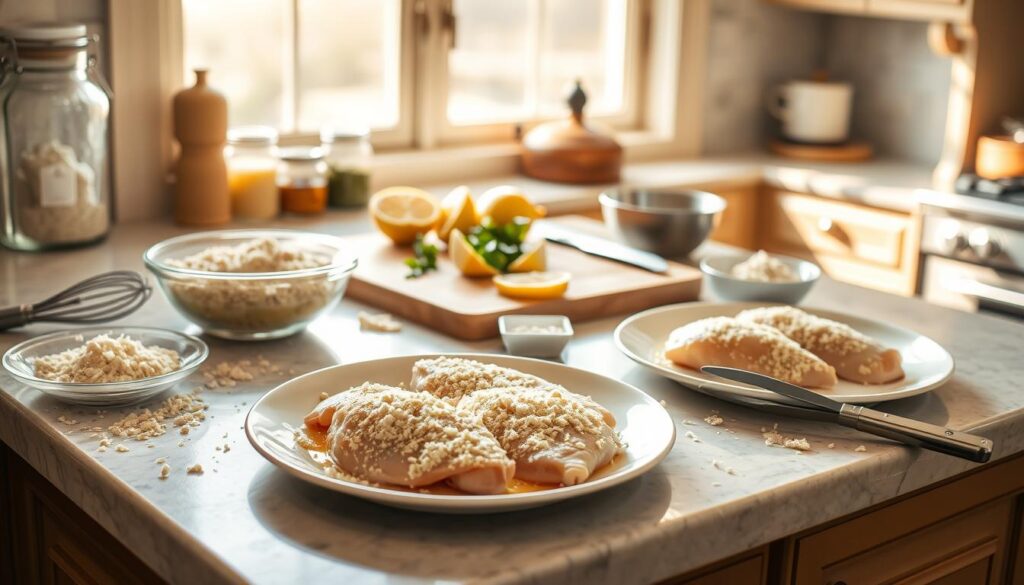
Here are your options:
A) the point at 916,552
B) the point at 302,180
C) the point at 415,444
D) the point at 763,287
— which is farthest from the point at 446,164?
the point at 415,444

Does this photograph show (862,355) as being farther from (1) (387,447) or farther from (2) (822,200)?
(2) (822,200)

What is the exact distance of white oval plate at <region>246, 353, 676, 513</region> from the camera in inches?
38.6

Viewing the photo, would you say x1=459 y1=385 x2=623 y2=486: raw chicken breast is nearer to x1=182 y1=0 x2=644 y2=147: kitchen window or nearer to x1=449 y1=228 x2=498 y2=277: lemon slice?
x1=449 y1=228 x2=498 y2=277: lemon slice

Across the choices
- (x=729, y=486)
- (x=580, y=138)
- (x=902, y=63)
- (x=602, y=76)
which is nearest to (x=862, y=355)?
(x=729, y=486)

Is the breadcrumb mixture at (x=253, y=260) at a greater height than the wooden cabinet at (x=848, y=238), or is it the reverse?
the breadcrumb mixture at (x=253, y=260)

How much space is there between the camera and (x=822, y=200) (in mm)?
2863

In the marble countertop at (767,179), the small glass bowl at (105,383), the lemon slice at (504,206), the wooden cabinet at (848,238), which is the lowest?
the wooden cabinet at (848,238)

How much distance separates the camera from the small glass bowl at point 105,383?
1236mm

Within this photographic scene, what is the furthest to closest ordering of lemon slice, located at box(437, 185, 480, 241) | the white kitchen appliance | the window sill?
the white kitchen appliance < the window sill < lemon slice, located at box(437, 185, 480, 241)

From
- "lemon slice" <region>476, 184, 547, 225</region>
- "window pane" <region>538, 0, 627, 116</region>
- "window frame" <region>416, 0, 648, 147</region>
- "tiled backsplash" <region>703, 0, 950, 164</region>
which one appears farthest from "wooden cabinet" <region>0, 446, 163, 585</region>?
"tiled backsplash" <region>703, 0, 950, 164</region>

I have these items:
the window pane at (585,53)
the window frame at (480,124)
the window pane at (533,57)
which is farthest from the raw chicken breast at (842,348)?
the window pane at (585,53)

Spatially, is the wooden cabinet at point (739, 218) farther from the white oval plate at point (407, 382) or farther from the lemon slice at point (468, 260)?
the white oval plate at point (407, 382)

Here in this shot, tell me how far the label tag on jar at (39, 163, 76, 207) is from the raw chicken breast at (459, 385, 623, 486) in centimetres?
105

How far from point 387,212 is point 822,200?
1.32 m
